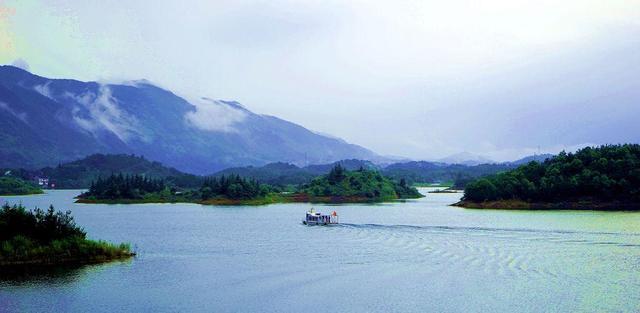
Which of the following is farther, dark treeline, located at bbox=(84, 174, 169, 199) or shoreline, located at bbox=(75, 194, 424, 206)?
dark treeline, located at bbox=(84, 174, 169, 199)

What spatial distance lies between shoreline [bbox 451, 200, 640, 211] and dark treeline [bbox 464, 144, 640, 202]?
113cm

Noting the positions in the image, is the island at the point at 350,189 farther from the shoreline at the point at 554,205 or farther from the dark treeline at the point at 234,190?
the shoreline at the point at 554,205

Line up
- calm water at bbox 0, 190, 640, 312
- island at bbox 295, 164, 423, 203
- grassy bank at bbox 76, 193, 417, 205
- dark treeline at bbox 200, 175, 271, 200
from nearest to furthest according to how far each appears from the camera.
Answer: calm water at bbox 0, 190, 640, 312 → dark treeline at bbox 200, 175, 271, 200 → grassy bank at bbox 76, 193, 417, 205 → island at bbox 295, 164, 423, 203

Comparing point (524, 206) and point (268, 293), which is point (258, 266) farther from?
point (524, 206)

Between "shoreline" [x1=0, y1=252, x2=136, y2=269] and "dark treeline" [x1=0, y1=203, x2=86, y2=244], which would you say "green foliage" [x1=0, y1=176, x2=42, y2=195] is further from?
"shoreline" [x1=0, y1=252, x2=136, y2=269]

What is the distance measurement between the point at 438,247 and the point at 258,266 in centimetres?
1774

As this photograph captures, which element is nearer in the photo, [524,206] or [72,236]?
[72,236]

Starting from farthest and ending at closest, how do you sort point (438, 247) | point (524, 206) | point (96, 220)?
point (524, 206) < point (96, 220) < point (438, 247)

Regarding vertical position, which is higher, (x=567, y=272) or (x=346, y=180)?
(x=346, y=180)

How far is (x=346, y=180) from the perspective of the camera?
552ft

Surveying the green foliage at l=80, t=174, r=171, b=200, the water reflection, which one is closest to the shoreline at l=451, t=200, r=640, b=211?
the green foliage at l=80, t=174, r=171, b=200

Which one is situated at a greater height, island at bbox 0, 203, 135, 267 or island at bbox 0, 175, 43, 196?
island at bbox 0, 175, 43, 196

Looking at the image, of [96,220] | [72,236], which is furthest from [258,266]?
[96,220]

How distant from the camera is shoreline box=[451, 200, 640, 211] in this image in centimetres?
10138
